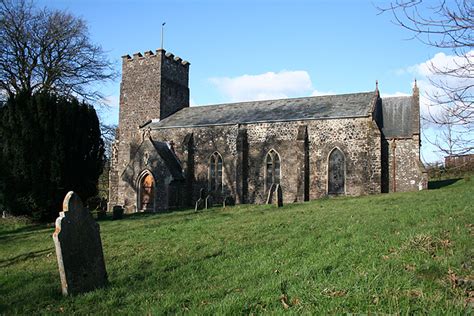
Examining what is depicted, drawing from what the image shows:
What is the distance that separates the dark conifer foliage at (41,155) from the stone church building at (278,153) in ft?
22.2

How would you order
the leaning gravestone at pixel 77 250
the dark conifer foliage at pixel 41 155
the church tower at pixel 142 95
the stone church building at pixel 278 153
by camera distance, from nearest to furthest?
the leaning gravestone at pixel 77 250 < the dark conifer foliage at pixel 41 155 < the stone church building at pixel 278 153 < the church tower at pixel 142 95

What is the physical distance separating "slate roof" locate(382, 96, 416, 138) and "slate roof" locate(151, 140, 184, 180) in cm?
1313

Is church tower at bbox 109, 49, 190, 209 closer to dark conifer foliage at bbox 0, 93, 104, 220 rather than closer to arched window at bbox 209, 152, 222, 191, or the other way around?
arched window at bbox 209, 152, 222, 191

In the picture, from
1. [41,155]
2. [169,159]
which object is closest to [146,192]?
[169,159]

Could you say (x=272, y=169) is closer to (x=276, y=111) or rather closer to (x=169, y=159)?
(x=276, y=111)

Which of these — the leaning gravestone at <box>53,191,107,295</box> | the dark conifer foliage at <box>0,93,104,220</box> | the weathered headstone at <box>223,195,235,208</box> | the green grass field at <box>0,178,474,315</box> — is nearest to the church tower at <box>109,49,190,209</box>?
the weathered headstone at <box>223,195,235,208</box>

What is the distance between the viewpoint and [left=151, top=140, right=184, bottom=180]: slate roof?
25.1m

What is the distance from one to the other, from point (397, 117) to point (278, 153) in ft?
25.4

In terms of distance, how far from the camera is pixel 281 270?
6578mm

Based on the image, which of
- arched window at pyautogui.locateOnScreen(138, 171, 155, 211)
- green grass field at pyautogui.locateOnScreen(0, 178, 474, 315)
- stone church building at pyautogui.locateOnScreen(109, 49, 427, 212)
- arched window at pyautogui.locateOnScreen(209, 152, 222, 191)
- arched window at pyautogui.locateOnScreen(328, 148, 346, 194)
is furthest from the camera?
arched window at pyautogui.locateOnScreen(209, 152, 222, 191)

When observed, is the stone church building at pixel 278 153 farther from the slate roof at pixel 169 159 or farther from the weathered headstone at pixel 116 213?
the weathered headstone at pixel 116 213

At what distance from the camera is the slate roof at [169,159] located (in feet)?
82.4

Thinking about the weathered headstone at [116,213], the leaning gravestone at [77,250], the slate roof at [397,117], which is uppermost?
the slate roof at [397,117]

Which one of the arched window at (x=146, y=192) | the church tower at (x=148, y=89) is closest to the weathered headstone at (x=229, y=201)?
the arched window at (x=146, y=192)
